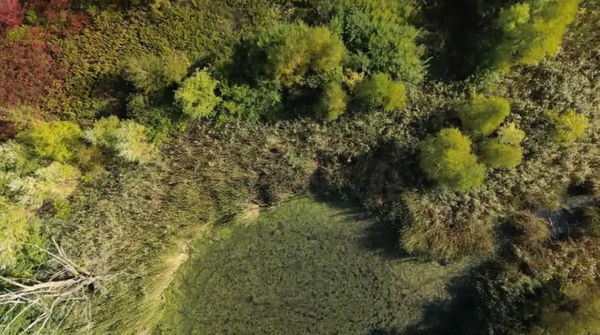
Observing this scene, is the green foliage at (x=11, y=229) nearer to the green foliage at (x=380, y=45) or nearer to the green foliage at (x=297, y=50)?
the green foliage at (x=297, y=50)

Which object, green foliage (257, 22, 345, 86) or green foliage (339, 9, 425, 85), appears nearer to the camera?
green foliage (257, 22, 345, 86)

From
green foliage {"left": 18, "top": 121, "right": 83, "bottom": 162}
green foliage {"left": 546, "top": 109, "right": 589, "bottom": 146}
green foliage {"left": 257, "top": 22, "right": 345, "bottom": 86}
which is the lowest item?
green foliage {"left": 18, "top": 121, "right": 83, "bottom": 162}

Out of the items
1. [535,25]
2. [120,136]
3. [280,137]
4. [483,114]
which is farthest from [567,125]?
[120,136]

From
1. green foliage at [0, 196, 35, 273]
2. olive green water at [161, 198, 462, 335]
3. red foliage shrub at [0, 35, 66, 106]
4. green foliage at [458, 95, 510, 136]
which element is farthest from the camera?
olive green water at [161, 198, 462, 335]

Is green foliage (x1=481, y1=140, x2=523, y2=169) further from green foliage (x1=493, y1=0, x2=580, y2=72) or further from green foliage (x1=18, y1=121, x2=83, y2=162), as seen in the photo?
green foliage (x1=18, y1=121, x2=83, y2=162)

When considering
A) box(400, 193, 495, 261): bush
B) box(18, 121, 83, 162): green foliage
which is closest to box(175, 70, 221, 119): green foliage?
box(18, 121, 83, 162): green foliage

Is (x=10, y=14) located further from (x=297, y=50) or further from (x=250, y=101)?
(x=297, y=50)
